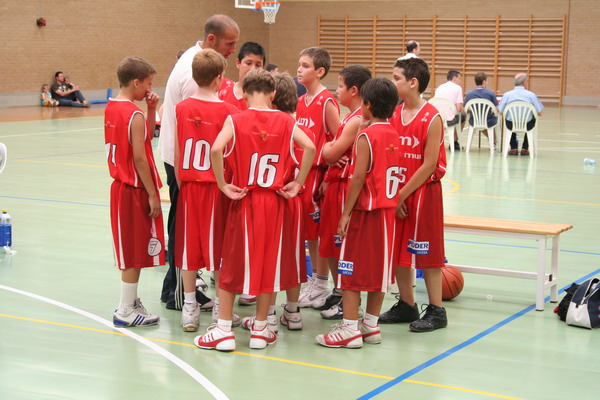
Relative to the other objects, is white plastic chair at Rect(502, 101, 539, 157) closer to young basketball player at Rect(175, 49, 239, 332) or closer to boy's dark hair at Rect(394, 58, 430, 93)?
boy's dark hair at Rect(394, 58, 430, 93)

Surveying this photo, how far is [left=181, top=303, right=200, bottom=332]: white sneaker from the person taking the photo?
5.09 metres

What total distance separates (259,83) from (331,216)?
1096 millimetres

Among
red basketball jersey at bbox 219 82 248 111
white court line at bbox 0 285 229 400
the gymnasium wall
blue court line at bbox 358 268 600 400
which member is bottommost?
blue court line at bbox 358 268 600 400

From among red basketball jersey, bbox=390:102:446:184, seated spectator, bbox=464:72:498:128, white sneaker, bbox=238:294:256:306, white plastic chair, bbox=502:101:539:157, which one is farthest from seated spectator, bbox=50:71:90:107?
red basketball jersey, bbox=390:102:446:184

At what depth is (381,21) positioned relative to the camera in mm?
30172

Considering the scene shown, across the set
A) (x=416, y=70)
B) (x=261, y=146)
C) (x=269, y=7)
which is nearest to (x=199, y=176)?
(x=261, y=146)

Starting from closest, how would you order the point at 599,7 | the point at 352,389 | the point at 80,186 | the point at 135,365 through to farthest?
the point at 352,389
the point at 135,365
the point at 80,186
the point at 599,7

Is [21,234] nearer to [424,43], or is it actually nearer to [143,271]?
[143,271]

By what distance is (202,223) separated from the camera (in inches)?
Answer: 197

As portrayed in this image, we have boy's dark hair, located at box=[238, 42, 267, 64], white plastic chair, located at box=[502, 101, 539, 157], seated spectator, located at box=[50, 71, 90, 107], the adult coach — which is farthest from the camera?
seated spectator, located at box=[50, 71, 90, 107]

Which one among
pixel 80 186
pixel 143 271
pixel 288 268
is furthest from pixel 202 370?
pixel 80 186

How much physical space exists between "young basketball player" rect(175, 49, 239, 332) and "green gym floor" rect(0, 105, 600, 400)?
0.50 m

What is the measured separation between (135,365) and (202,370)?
40 centimetres

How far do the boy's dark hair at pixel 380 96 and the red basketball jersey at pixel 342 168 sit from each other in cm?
38
